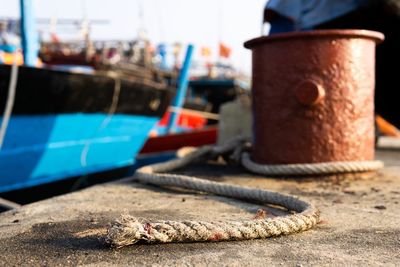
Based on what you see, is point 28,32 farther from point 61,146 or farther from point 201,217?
point 201,217

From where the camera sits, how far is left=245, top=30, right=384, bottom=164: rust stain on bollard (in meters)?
2.29

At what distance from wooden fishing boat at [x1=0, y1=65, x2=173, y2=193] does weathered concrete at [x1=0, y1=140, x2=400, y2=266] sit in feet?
4.09

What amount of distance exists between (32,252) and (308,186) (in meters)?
1.43

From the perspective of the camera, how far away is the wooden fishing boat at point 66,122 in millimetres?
3051

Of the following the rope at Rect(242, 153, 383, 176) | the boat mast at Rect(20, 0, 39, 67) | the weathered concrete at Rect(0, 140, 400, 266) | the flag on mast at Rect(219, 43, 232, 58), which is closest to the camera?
the weathered concrete at Rect(0, 140, 400, 266)

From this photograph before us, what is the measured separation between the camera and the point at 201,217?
1.52 m

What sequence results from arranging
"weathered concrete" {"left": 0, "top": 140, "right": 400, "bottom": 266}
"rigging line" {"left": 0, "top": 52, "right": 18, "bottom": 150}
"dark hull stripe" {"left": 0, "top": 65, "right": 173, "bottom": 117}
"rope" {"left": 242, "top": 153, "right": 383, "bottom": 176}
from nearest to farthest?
"weathered concrete" {"left": 0, "top": 140, "right": 400, "bottom": 266} → "rope" {"left": 242, "top": 153, "right": 383, "bottom": 176} → "rigging line" {"left": 0, "top": 52, "right": 18, "bottom": 150} → "dark hull stripe" {"left": 0, "top": 65, "right": 173, "bottom": 117}

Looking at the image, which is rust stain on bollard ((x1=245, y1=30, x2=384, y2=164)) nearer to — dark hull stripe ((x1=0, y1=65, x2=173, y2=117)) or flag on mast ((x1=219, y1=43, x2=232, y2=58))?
dark hull stripe ((x1=0, y1=65, x2=173, y2=117))

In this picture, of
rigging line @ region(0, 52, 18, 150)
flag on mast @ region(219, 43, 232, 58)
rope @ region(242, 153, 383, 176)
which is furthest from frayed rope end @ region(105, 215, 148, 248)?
flag on mast @ region(219, 43, 232, 58)

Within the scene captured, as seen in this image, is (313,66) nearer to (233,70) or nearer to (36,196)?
(36,196)

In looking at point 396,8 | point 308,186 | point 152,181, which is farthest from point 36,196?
point 396,8

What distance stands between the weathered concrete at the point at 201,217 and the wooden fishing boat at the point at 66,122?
1.25 metres

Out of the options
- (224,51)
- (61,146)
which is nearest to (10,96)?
(61,146)

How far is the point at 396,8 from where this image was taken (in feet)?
8.40
